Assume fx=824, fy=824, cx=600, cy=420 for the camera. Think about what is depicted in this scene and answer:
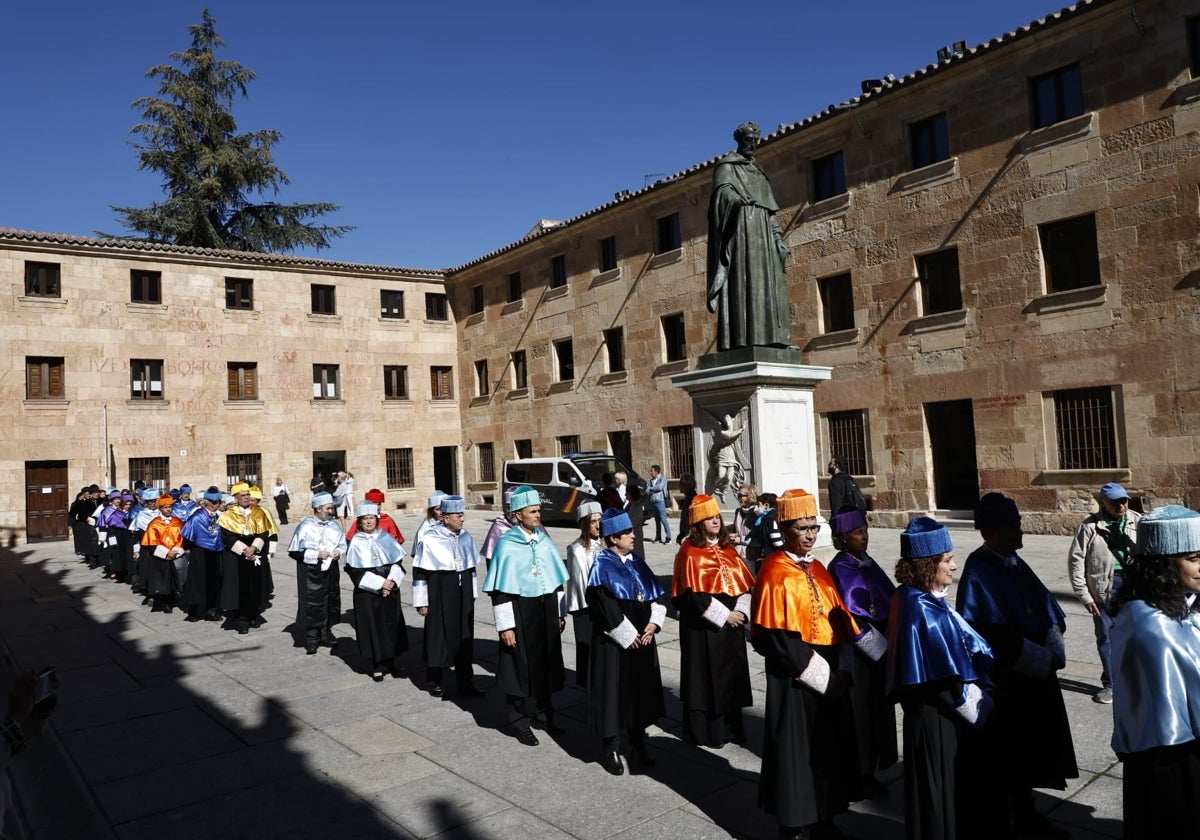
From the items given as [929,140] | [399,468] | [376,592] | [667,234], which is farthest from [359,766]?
[399,468]

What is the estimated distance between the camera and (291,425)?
28.5 metres

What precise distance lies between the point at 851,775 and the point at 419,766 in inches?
112

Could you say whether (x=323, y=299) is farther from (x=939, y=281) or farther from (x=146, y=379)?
(x=939, y=281)

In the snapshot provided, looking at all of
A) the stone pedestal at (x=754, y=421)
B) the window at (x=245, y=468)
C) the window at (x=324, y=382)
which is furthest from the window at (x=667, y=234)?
the stone pedestal at (x=754, y=421)

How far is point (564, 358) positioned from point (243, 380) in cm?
1098

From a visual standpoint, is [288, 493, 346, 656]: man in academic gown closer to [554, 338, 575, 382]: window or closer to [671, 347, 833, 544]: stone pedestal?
[671, 347, 833, 544]: stone pedestal

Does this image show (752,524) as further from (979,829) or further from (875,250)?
(875,250)

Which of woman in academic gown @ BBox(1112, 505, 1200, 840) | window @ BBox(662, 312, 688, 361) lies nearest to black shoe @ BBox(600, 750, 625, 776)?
woman in academic gown @ BBox(1112, 505, 1200, 840)

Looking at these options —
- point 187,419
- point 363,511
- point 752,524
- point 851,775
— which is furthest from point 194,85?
point 851,775

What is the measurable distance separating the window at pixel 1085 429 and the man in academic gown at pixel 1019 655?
13.0m

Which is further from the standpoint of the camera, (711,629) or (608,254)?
(608,254)

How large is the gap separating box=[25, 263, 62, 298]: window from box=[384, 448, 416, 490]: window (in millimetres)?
11443

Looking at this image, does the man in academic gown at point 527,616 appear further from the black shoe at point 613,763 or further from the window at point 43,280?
the window at point 43,280

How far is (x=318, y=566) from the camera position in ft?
30.0
